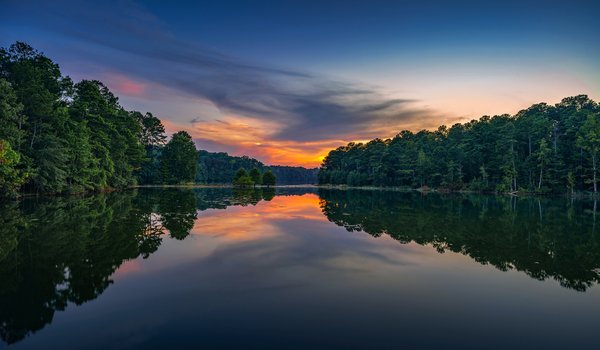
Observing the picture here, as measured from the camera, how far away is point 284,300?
21.5ft

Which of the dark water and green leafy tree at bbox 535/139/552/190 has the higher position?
green leafy tree at bbox 535/139/552/190

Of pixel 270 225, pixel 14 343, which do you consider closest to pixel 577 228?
pixel 270 225

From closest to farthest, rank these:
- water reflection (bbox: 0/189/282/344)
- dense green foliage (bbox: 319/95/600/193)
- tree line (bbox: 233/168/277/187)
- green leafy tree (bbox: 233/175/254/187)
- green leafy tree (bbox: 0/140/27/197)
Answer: water reflection (bbox: 0/189/282/344) < green leafy tree (bbox: 0/140/27/197) < dense green foliage (bbox: 319/95/600/193) < green leafy tree (bbox: 233/175/254/187) < tree line (bbox: 233/168/277/187)

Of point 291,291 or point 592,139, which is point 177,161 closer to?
point 291,291

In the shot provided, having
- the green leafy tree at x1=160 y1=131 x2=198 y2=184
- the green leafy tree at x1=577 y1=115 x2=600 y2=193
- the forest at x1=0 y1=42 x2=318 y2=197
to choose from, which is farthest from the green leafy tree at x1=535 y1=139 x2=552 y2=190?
the green leafy tree at x1=160 y1=131 x2=198 y2=184

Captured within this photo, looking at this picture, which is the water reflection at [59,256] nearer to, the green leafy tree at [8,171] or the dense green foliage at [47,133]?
the green leafy tree at [8,171]

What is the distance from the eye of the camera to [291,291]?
23.2ft

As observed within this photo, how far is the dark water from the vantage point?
16.5ft

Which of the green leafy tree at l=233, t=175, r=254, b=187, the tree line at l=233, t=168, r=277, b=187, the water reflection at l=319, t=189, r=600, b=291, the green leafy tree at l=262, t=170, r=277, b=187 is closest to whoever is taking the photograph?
the water reflection at l=319, t=189, r=600, b=291

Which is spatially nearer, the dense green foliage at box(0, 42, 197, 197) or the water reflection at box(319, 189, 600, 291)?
the water reflection at box(319, 189, 600, 291)

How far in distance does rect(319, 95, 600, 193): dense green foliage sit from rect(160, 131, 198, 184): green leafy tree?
47937mm

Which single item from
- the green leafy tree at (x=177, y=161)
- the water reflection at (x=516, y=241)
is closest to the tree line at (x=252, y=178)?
the green leafy tree at (x=177, y=161)

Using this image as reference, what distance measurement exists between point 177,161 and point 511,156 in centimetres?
7296

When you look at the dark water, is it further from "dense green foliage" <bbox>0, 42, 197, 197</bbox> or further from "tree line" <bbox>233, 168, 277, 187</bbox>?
"tree line" <bbox>233, 168, 277, 187</bbox>
